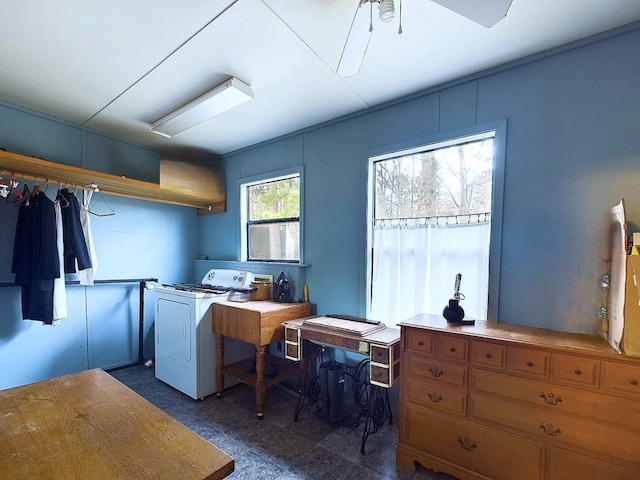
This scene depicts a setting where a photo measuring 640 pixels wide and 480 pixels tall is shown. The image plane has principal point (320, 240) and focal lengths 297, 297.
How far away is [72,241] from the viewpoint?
2758mm

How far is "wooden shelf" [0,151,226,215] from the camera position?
2.49 metres

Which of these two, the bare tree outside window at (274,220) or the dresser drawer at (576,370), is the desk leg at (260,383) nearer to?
the bare tree outside window at (274,220)

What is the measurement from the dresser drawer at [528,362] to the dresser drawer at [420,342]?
411 mm

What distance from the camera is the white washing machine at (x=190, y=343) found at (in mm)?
2812

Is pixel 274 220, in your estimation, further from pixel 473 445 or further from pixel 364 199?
pixel 473 445

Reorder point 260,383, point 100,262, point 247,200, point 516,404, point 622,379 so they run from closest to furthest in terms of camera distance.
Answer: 1. point 622,379
2. point 516,404
3. point 260,383
4. point 100,262
5. point 247,200

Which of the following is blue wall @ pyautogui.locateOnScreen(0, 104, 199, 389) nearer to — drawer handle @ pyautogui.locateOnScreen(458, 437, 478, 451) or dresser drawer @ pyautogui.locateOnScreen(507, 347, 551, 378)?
drawer handle @ pyautogui.locateOnScreen(458, 437, 478, 451)

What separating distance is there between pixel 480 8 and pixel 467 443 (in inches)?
87.9

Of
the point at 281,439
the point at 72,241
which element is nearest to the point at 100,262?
the point at 72,241

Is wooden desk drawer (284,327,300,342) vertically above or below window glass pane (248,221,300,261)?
below

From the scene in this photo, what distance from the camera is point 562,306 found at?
6.08 feet

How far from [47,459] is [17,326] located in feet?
9.08

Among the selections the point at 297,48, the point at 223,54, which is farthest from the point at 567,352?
the point at 223,54

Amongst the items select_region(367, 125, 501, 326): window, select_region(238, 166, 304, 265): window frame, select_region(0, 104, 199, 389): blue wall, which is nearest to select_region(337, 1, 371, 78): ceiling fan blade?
select_region(367, 125, 501, 326): window
